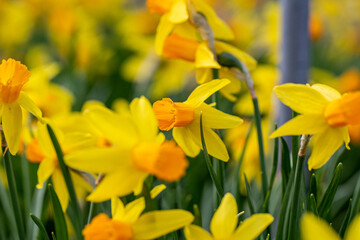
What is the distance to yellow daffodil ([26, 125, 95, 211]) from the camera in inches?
31.8

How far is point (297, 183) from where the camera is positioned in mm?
680

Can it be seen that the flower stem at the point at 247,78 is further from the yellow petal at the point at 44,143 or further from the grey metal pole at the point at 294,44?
the yellow petal at the point at 44,143

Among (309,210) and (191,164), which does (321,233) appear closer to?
(309,210)

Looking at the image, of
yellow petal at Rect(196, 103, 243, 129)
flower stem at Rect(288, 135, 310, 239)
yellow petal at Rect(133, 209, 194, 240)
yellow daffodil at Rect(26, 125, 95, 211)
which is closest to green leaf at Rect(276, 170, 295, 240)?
flower stem at Rect(288, 135, 310, 239)

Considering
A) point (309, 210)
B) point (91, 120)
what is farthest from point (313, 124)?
point (91, 120)

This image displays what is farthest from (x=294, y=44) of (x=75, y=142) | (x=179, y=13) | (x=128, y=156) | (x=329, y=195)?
(x=128, y=156)

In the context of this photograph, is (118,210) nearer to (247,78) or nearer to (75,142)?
(75,142)

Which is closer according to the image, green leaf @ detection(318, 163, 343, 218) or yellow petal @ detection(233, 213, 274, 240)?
yellow petal @ detection(233, 213, 274, 240)

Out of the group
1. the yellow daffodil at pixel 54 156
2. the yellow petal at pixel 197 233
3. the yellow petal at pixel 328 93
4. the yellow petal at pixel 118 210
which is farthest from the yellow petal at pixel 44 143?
the yellow petal at pixel 328 93

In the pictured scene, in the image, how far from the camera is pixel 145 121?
582mm

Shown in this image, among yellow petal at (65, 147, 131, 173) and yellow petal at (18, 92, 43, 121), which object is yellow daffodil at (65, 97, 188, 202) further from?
yellow petal at (18, 92, 43, 121)

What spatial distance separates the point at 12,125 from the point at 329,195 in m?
0.51

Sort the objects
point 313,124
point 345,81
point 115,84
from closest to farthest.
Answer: point 313,124, point 345,81, point 115,84

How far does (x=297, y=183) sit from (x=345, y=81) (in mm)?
1353
